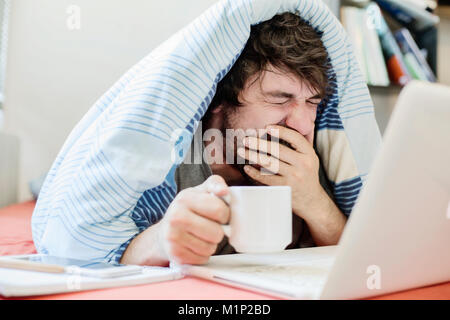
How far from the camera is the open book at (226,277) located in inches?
15.4

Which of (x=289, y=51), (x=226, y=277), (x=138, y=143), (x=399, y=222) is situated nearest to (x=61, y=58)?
(x=289, y=51)

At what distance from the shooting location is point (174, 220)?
→ 492mm

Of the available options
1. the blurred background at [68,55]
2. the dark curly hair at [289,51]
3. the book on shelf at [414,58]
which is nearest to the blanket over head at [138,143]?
the dark curly hair at [289,51]

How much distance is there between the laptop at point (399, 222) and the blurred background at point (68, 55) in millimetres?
1442

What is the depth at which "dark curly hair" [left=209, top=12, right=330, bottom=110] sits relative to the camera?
0.90m

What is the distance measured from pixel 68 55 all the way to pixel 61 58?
0.09 ft

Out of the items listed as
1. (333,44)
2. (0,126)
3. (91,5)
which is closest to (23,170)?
(0,126)

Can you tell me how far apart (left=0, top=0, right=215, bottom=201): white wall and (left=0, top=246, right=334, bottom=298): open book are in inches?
53.9

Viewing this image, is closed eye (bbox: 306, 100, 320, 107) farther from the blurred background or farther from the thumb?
the blurred background

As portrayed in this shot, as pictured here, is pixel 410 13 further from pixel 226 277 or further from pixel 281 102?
pixel 226 277

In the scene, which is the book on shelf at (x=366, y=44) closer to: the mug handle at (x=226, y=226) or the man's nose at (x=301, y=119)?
the man's nose at (x=301, y=119)

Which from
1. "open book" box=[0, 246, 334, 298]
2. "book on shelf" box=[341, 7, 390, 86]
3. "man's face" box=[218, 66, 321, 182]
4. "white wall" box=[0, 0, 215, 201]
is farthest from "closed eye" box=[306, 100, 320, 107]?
"white wall" box=[0, 0, 215, 201]

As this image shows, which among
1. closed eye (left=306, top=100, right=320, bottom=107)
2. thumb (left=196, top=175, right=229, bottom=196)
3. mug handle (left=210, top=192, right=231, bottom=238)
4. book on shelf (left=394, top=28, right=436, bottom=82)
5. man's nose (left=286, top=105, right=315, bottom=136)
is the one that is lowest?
mug handle (left=210, top=192, right=231, bottom=238)

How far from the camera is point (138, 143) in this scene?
63cm
